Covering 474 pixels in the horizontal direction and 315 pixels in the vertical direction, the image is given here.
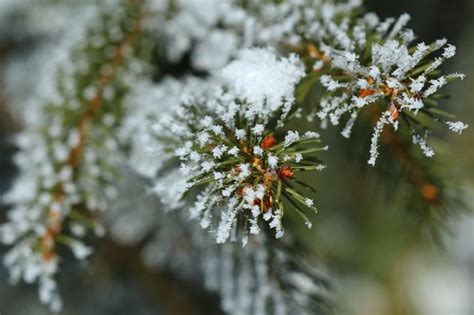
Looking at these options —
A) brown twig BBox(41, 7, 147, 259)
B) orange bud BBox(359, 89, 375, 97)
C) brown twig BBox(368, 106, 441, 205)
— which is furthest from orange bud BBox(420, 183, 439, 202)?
brown twig BBox(41, 7, 147, 259)

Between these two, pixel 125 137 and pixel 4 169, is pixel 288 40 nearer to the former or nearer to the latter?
pixel 125 137

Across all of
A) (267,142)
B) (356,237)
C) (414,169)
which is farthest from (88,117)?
(356,237)

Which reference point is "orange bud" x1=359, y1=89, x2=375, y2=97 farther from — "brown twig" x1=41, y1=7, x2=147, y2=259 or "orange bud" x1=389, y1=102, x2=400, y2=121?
"brown twig" x1=41, y1=7, x2=147, y2=259

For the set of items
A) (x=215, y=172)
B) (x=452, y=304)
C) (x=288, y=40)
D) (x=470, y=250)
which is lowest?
(x=215, y=172)

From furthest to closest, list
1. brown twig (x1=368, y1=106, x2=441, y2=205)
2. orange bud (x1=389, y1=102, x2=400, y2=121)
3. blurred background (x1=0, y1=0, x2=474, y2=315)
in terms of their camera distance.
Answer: blurred background (x1=0, y1=0, x2=474, y2=315) → brown twig (x1=368, y1=106, x2=441, y2=205) → orange bud (x1=389, y1=102, x2=400, y2=121)

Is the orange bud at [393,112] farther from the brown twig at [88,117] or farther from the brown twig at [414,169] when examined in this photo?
the brown twig at [88,117]

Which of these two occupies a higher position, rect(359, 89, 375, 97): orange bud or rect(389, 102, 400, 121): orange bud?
rect(359, 89, 375, 97): orange bud

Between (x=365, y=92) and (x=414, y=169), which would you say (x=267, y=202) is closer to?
(x=365, y=92)

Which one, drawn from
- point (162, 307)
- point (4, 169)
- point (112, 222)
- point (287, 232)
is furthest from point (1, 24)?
point (287, 232)
